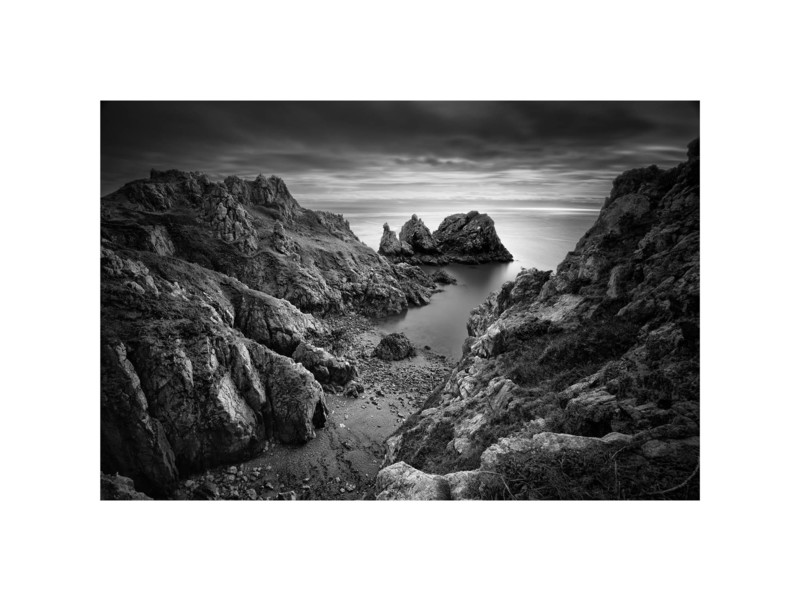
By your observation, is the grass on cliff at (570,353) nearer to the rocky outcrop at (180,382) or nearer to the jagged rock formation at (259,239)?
the rocky outcrop at (180,382)

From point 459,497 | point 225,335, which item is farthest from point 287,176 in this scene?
point 459,497

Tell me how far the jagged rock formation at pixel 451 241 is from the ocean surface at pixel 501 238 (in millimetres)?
351

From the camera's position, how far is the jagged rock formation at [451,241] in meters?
9.43

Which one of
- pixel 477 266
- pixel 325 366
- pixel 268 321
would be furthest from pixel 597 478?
pixel 477 266

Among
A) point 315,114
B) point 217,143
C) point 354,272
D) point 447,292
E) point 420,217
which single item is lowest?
point 447,292

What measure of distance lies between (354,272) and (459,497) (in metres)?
13.2

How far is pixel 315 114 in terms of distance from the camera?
5695 mm

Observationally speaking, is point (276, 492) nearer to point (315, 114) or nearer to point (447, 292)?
point (315, 114)

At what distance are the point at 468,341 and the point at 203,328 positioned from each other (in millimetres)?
7813

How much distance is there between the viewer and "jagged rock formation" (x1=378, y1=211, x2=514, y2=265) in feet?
30.9

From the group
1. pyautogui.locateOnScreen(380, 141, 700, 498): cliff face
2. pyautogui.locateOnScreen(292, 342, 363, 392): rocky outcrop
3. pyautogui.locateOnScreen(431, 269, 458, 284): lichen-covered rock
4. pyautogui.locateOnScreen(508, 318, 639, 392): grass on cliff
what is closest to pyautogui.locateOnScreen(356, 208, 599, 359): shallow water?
pyautogui.locateOnScreen(380, 141, 700, 498): cliff face

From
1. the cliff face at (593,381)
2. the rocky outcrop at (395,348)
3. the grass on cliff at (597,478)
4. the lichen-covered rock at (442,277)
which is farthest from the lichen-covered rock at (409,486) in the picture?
the lichen-covered rock at (442,277)

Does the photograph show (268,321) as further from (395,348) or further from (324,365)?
(395,348)

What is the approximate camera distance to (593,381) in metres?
5.16
